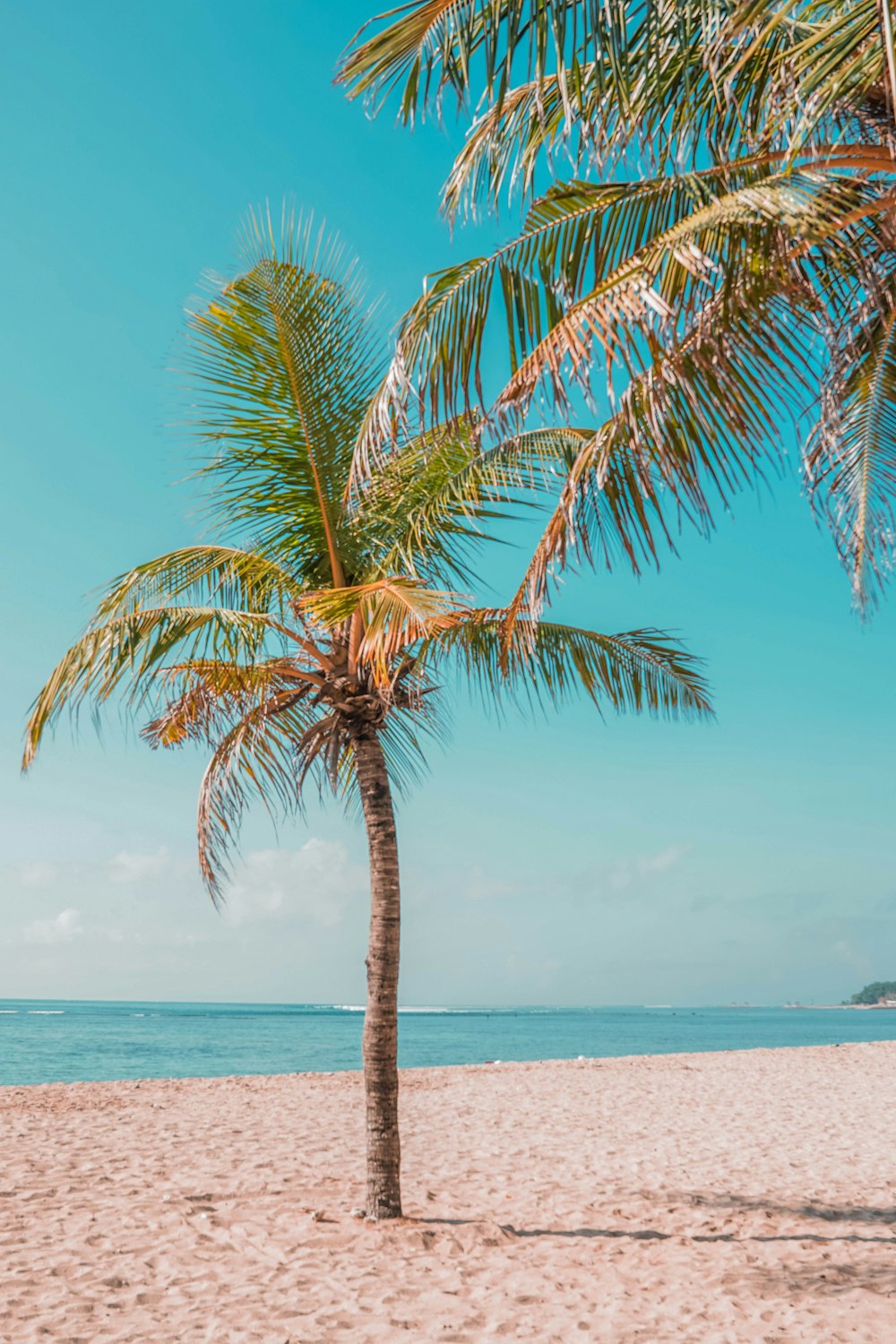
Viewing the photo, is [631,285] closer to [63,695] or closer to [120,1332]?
[63,695]

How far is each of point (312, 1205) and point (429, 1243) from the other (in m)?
1.19

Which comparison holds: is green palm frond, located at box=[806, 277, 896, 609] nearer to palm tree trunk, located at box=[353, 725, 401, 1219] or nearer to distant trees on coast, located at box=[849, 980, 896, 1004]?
palm tree trunk, located at box=[353, 725, 401, 1219]

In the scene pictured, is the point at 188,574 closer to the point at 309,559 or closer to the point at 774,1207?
the point at 309,559

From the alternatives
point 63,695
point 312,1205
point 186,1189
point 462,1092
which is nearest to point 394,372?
point 63,695

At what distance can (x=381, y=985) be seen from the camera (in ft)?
20.0

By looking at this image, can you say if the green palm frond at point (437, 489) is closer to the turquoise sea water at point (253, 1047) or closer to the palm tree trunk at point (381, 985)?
the palm tree trunk at point (381, 985)

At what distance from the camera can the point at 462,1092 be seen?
1414 centimetres

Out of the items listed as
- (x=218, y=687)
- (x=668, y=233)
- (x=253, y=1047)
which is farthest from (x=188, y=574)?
(x=253, y=1047)

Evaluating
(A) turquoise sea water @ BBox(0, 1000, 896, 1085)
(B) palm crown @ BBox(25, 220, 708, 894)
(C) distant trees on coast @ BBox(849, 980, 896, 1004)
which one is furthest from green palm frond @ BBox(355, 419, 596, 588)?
(C) distant trees on coast @ BBox(849, 980, 896, 1004)

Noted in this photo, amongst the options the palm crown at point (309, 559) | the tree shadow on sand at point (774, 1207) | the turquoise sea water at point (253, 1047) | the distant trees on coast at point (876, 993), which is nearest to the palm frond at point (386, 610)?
the palm crown at point (309, 559)

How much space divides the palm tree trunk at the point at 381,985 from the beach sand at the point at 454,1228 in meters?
0.31

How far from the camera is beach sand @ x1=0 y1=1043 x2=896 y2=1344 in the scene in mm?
4512

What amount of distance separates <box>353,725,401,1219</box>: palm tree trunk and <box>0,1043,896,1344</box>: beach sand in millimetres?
313

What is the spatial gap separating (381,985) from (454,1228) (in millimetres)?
1605
